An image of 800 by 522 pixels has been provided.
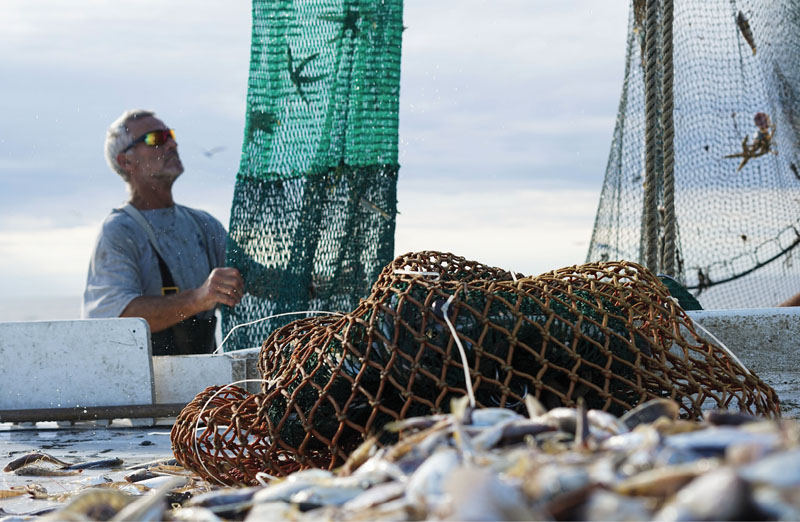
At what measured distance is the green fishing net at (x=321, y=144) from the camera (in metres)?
5.10

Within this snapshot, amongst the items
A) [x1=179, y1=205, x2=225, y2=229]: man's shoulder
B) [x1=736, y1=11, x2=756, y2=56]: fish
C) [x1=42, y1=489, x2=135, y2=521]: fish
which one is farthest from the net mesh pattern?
[x1=42, y1=489, x2=135, y2=521]: fish

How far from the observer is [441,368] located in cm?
206

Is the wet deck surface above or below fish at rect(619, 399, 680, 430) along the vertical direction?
below

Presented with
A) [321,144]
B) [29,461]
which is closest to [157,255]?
[321,144]

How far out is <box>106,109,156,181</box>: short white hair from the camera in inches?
245

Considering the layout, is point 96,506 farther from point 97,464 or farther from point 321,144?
point 321,144

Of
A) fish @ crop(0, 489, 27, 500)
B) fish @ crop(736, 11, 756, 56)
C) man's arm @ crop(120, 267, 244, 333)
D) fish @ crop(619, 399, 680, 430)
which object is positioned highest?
fish @ crop(736, 11, 756, 56)

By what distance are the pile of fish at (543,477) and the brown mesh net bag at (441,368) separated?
44cm

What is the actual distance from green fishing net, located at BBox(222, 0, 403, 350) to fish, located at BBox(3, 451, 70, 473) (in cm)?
220

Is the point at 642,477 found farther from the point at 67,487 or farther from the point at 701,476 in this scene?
the point at 67,487

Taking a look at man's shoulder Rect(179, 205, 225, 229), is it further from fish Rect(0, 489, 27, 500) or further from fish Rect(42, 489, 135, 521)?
fish Rect(42, 489, 135, 521)

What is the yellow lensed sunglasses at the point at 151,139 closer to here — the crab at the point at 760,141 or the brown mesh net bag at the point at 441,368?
the brown mesh net bag at the point at 441,368

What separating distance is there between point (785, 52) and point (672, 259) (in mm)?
3039

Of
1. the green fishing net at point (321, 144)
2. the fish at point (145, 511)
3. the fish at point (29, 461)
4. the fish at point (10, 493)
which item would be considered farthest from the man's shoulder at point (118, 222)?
the fish at point (145, 511)
